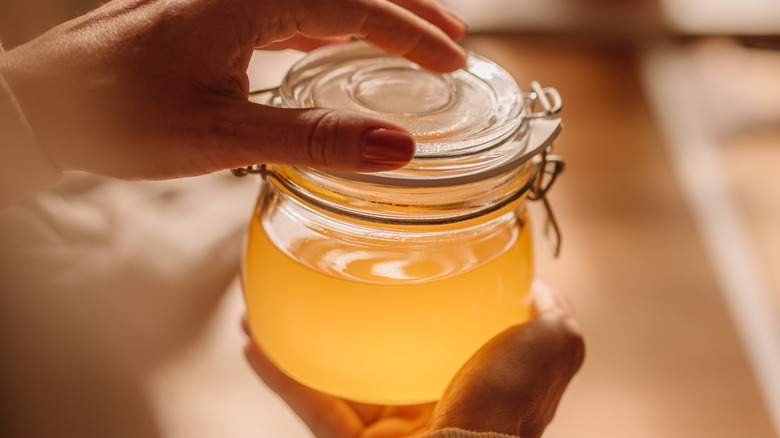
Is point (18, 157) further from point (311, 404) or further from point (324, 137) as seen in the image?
point (311, 404)

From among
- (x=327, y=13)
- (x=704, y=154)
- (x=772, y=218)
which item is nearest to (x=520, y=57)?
(x=704, y=154)

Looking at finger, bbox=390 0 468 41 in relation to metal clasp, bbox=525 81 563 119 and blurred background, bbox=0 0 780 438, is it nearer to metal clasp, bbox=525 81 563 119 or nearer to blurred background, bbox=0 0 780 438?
metal clasp, bbox=525 81 563 119

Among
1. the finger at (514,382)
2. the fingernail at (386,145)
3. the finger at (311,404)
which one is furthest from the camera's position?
the finger at (311,404)

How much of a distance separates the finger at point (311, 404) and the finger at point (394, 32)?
349 millimetres

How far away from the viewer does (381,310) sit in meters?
0.50

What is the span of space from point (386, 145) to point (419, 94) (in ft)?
0.46

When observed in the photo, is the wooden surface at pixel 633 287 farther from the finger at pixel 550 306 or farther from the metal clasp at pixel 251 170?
the metal clasp at pixel 251 170

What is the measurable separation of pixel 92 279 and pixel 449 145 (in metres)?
0.52

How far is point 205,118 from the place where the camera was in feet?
1.44

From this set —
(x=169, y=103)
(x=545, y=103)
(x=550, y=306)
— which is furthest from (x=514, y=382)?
(x=169, y=103)

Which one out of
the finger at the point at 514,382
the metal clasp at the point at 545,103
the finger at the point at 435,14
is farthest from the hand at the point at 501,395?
the finger at the point at 435,14

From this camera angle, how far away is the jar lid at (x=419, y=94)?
19.1 inches

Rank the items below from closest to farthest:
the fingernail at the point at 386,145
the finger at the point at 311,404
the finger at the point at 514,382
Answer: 1. the fingernail at the point at 386,145
2. the finger at the point at 514,382
3. the finger at the point at 311,404

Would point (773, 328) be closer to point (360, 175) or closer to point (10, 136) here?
→ point (360, 175)
